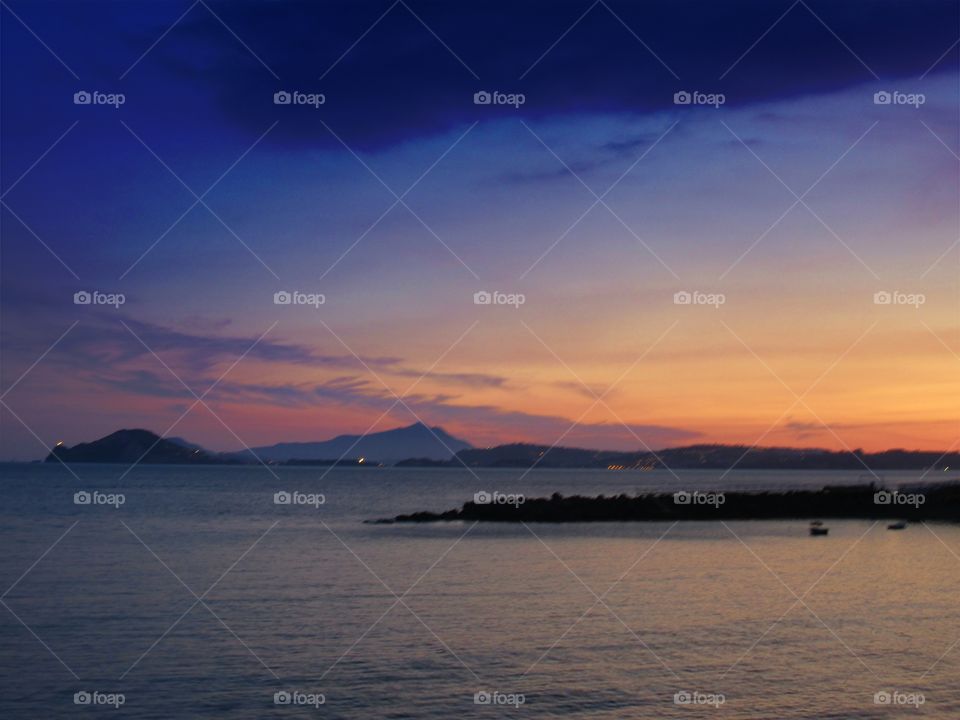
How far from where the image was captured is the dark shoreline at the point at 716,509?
217ft

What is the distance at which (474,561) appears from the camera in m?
39.8

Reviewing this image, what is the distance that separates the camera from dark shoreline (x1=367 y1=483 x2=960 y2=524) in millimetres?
66125

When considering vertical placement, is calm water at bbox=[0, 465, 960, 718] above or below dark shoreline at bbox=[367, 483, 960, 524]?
below

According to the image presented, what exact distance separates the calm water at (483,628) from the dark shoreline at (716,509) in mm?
17930

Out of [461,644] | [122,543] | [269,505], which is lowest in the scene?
[461,644]

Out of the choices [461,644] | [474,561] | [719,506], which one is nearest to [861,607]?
[461,644]

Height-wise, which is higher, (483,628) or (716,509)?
(716,509)

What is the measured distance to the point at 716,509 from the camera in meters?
71.2

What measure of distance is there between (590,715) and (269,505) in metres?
74.4

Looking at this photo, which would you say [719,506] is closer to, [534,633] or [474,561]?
[474,561]

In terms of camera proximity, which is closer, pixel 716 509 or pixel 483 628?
pixel 483 628

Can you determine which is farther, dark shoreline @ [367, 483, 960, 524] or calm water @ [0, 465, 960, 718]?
dark shoreline @ [367, 483, 960, 524]

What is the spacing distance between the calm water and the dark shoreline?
17.9 m

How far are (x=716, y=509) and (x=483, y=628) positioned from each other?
50.2m
